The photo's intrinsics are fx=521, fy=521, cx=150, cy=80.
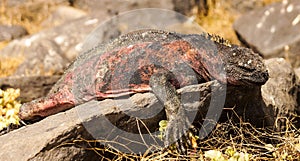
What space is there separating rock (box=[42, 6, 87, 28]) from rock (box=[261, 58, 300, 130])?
6.32 meters

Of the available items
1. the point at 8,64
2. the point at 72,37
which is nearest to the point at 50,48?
the point at 72,37

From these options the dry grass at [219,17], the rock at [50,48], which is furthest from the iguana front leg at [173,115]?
the dry grass at [219,17]

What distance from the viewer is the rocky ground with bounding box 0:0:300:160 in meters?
3.43

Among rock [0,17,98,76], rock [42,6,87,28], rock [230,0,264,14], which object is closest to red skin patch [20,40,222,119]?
rock [0,17,98,76]

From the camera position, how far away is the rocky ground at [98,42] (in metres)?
3.43

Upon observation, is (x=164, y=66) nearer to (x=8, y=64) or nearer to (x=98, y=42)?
(x=98, y=42)

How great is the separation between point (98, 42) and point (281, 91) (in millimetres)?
3907

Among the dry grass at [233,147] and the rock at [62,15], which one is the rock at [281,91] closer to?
the dry grass at [233,147]

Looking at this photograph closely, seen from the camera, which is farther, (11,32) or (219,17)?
(11,32)

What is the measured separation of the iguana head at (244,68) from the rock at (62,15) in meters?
7.12

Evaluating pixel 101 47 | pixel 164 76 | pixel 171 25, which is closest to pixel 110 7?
pixel 171 25

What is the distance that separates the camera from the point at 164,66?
379 centimetres

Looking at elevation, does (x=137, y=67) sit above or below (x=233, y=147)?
above

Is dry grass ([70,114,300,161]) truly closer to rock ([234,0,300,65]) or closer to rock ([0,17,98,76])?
rock ([234,0,300,65])
